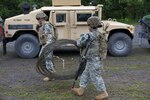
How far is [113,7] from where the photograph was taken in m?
24.5

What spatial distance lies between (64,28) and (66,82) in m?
3.43

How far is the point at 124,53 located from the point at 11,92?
521cm

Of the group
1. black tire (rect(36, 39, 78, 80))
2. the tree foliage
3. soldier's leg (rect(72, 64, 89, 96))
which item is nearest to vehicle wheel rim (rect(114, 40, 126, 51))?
black tire (rect(36, 39, 78, 80))

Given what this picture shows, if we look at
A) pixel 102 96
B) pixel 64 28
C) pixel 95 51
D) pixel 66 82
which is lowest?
pixel 66 82

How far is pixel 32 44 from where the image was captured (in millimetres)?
12398

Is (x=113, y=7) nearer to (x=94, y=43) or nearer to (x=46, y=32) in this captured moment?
(x=46, y=32)

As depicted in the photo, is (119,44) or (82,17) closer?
(82,17)

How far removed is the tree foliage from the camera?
895 inches

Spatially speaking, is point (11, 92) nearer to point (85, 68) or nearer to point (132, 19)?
point (85, 68)

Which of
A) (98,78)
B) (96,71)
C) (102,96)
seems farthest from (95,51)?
(102,96)

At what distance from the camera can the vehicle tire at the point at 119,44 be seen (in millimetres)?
12531

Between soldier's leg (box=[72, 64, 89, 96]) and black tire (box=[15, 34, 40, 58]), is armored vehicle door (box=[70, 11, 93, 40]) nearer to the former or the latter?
black tire (box=[15, 34, 40, 58])

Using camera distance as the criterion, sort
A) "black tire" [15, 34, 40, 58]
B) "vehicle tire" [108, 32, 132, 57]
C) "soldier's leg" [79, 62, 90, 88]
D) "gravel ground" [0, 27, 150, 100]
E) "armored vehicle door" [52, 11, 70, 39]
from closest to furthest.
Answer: "soldier's leg" [79, 62, 90, 88], "gravel ground" [0, 27, 150, 100], "armored vehicle door" [52, 11, 70, 39], "black tire" [15, 34, 40, 58], "vehicle tire" [108, 32, 132, 57]

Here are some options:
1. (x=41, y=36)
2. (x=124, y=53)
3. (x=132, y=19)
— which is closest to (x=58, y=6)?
(x=124, y=53)
